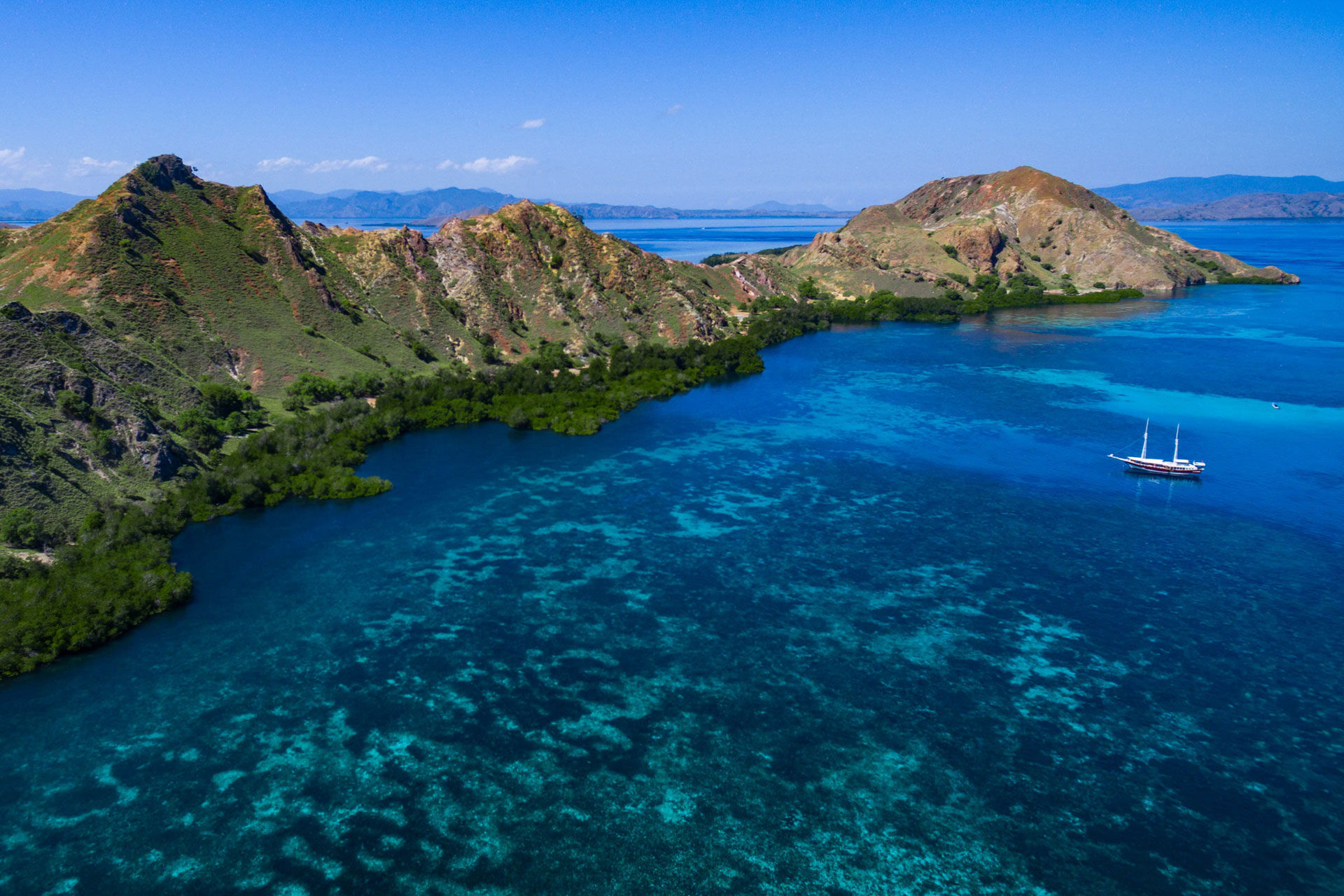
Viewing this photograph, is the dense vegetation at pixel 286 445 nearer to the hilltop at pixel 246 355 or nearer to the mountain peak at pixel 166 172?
the hilltop at pixel 246 355

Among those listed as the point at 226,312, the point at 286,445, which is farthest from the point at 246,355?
the point at 286,445

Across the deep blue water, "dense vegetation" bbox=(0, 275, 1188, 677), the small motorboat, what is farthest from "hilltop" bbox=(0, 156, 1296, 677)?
the small motorboat

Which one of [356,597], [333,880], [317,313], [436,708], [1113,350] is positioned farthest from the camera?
[1113,350]

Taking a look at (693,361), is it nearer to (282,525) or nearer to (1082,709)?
(282,525)

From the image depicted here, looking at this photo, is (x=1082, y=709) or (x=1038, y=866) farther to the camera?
(x=1082, y=709)

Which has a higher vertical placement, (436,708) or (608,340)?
(608,340)

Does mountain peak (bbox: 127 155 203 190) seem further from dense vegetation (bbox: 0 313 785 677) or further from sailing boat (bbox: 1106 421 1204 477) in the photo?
sailing boat (bbox: 1106 421 1204 477)

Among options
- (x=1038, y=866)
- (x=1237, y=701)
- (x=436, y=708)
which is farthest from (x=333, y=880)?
(x=1237, y=701)

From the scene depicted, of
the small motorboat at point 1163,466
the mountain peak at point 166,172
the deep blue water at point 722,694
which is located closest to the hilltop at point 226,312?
the mountain peak at point 166,172
